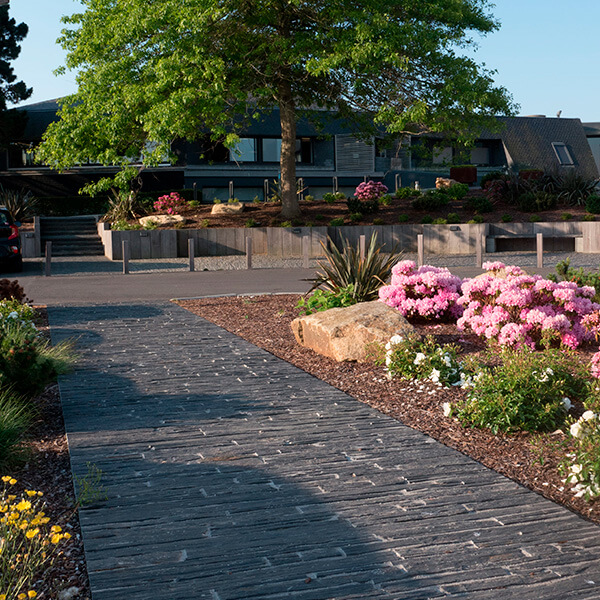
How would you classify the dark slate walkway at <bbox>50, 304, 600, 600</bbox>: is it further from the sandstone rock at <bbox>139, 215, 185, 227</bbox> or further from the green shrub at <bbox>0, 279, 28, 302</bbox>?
the sandstone rock at <bbox>139, 215, 185, 227</bbox>

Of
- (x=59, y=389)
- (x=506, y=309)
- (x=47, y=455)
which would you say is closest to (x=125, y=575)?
(x=47, y=455)

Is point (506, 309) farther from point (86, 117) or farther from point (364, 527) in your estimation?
point (86, 117)

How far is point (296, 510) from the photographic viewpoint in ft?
14.8

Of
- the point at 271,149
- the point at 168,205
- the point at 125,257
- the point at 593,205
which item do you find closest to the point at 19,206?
the point at 168,205

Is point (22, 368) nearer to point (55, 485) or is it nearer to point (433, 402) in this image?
point (55, 485)

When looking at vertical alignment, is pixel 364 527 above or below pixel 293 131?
below

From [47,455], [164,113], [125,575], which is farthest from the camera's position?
[164,113]

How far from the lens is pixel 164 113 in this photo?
22750 millimetres

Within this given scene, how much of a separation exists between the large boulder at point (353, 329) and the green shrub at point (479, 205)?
20.5 meters

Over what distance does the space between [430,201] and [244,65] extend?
8.82m

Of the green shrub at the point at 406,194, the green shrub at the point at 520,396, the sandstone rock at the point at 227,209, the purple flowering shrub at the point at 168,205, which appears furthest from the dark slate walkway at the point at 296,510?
the green shrub at the point at 406,194

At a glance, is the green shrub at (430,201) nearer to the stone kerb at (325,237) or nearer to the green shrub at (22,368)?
the stone kerb at (325,237)

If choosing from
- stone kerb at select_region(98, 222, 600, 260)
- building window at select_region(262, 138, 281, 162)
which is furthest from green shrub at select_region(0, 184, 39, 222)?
building window at select_region(262, 138, 281, 162)

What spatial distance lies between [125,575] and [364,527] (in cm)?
128
